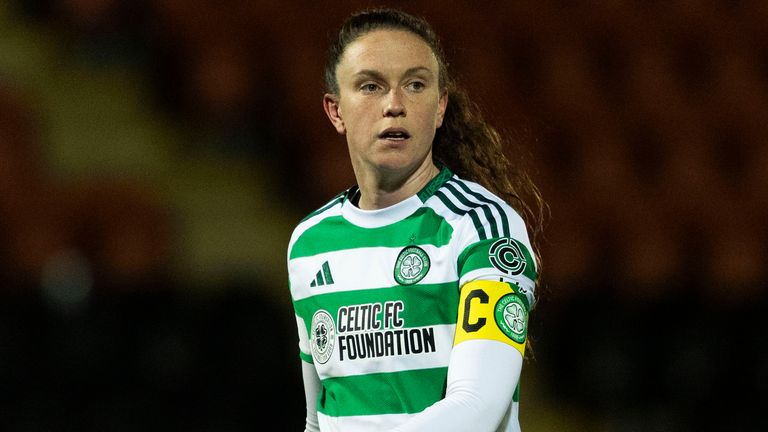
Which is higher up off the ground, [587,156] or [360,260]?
[587,156]

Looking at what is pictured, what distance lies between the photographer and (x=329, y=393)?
1.96m

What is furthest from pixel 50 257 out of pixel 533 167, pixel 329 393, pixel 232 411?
pixel 329 393

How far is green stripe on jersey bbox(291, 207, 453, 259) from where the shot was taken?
1853 millimetres

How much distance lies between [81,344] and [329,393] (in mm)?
2283

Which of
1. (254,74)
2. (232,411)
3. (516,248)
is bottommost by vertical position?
(232,411)

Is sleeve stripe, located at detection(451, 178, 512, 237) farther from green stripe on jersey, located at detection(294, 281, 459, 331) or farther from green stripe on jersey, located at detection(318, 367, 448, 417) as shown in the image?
green stripe on jersey, located at detection(318, 367, 448, 417)

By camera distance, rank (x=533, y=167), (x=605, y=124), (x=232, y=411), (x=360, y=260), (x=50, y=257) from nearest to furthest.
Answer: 1. (x=360, y=260)
2. (x=232, y=411)
3. (x=50, y=257)
4. (x=533, y=167)
5. (x=605, y=124)

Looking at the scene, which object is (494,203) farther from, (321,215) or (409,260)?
(321,215)

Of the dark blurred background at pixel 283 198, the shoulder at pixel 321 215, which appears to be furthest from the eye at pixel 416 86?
the dark blurred background at pixel 283 198

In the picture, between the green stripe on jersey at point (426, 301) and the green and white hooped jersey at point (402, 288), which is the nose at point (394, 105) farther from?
the green stripe on jersey at point (426, 301)

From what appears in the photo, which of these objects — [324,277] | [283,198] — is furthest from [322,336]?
[283,198]

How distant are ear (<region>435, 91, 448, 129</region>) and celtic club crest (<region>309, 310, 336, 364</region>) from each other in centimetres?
37

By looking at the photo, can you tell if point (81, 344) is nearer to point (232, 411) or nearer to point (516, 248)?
point (232, 411)

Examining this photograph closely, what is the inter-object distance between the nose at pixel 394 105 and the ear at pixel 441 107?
0.33 ft
